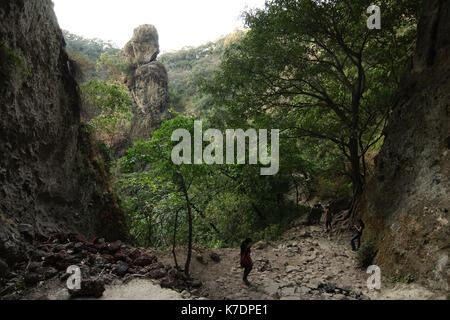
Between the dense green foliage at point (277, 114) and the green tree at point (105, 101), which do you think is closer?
the dense green foliage at point (277, 114)

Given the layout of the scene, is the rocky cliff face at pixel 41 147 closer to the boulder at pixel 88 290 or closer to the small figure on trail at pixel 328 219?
the boulder at pixel 88 290

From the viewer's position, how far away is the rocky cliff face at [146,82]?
3019 cm

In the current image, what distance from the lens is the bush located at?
300 inches

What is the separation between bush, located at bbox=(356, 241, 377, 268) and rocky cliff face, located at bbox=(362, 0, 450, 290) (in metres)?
0.25

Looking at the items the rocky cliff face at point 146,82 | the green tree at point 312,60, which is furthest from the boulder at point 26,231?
the rocky cliff face at point 146,82

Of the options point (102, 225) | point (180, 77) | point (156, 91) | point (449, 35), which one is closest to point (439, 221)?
point (449, 35)

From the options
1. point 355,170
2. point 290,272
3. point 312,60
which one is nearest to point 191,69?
point 312,60

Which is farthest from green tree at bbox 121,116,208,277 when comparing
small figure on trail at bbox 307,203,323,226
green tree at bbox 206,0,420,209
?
small figure on trail at bbox 307,203,323,226

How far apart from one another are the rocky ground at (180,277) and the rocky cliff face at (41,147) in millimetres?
837

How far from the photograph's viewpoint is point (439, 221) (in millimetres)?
5633

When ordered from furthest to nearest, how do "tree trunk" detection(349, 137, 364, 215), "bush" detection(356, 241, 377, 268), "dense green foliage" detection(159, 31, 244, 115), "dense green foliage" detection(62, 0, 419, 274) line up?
"dense green foliage" detection(159, 31, 244, 115)
"tree trunk" detection(349, 137, 364, 215)
"dense green foliage" detection(62, 0, 419, 274)
"bush" detection(356, 241, 377, 268)

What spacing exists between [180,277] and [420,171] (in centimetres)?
730

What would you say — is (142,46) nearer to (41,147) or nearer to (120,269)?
(41,147)

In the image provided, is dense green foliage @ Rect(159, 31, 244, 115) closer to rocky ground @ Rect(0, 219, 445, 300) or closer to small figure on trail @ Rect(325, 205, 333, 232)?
small figure on trail @ Rect(325, 205, 333, 232)
